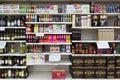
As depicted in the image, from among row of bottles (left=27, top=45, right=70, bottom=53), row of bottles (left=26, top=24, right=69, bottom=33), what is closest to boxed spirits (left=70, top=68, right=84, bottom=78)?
row of bottles (left=27, top=45, right=70, bottom=53)

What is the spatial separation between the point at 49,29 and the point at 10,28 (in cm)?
102

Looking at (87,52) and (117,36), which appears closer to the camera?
(87,52)

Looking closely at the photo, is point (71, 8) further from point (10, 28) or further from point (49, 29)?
point (10, 28)

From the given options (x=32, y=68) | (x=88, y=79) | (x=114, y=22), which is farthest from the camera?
(x=32, y=68)

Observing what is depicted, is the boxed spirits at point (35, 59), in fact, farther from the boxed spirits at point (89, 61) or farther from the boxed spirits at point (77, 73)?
the boxed spirits at point (89, 61)

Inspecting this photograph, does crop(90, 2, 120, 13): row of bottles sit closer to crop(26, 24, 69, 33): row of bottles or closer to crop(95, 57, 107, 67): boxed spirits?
crop(26, 24, 69, 33): row of bottles

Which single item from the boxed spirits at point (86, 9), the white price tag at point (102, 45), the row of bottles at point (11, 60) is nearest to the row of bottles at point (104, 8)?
the boxed spirits at point (86, 9)

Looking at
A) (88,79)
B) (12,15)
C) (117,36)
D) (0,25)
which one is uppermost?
(12,15)

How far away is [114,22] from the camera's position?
4.55 m

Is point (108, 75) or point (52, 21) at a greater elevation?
point (52, 21)

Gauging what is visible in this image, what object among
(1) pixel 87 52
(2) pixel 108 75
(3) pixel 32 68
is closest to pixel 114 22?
(1) pixel 87 52

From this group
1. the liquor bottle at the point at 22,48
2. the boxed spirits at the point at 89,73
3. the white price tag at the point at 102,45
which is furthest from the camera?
the liquor bottle at the point at 22,48

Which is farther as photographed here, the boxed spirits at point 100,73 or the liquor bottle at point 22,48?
the liquor bottle at point 22,48

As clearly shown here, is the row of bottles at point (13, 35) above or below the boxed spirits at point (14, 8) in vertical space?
below
